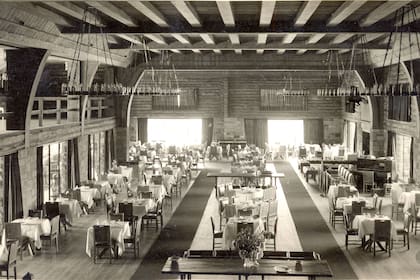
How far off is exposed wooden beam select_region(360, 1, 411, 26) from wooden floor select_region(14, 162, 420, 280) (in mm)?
5139

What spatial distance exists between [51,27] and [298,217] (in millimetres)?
8604

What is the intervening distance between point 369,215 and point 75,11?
8.00 meters

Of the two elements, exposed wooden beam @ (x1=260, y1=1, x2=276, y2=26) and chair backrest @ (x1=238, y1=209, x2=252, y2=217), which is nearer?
exposed wooden beam @ (x1=260, y1=1, x2=276, y2=26)

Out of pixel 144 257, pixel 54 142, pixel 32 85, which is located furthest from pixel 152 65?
pixel 144 257

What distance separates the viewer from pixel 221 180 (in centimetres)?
2594

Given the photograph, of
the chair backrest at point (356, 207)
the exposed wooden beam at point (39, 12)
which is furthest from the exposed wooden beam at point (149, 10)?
the chair backrest at point (356, 207)

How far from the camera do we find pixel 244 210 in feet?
48.5

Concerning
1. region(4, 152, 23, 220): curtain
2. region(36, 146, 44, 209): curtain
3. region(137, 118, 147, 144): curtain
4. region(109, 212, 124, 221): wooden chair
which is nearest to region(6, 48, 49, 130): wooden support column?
region(4, 152, 23, 220): curtain

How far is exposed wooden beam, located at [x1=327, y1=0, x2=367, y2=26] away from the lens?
11094 millimetres

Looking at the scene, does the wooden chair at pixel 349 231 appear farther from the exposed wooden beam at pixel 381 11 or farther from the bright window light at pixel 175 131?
the bright window light at pixel 175 131

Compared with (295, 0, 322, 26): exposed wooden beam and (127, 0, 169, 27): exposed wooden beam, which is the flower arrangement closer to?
(295, 0, 322, 26): exposed wooden beam

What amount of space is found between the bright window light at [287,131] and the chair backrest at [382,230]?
21.9 meters

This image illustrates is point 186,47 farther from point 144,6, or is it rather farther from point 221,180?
point 144,6

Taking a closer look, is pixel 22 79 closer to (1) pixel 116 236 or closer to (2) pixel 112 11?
(2) pixel 112 11
